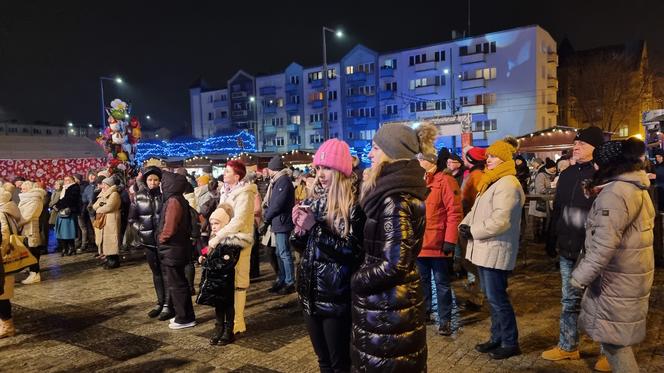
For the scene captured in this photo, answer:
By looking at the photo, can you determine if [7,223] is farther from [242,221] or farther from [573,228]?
[573,228]

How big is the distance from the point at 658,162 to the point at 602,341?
6537 millimetres

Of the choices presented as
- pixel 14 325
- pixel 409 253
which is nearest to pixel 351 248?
pixel 409 253

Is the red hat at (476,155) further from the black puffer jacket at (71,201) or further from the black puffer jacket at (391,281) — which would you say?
the black puffer jacket at (71,201)

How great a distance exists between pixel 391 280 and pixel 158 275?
Answer: 477 centimetres

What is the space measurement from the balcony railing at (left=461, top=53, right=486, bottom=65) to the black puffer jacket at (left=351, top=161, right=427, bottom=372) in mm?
43996

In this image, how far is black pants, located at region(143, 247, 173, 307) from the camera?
20.9 feet

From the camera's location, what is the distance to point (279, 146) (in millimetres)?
58656

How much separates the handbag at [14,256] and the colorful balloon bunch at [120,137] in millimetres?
7977

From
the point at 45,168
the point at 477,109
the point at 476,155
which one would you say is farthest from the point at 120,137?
the point at 477,109

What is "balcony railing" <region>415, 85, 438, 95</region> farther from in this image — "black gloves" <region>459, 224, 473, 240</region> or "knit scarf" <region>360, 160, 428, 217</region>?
"knit scarf" <region>360, 160, 428, 217</region>

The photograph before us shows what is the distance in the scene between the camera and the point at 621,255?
3.38 metres

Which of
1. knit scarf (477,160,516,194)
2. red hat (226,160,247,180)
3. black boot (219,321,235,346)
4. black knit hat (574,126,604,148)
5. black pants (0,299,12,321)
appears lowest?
black boot (219,321,235,346)

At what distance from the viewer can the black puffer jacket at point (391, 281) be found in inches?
104

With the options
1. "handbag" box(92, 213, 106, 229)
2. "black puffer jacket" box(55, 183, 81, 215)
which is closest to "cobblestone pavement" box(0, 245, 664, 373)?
"handbag" box(92, 213, 106, 229)
